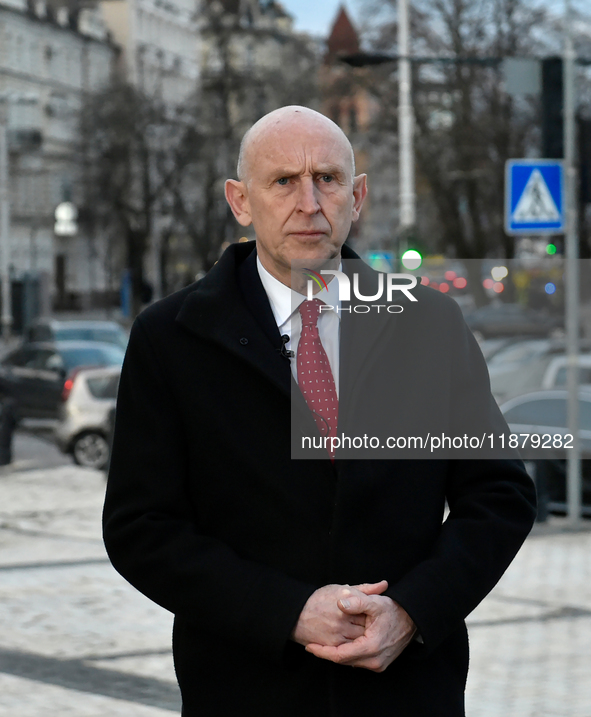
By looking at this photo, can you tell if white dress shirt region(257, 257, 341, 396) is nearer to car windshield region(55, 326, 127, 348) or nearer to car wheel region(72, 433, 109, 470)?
car wheel region(72, 433, 109, 470)

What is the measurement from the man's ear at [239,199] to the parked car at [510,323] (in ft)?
118

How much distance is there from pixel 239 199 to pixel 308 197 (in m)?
0.23

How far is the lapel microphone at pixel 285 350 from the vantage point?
275 cm

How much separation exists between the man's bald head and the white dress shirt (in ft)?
0.75

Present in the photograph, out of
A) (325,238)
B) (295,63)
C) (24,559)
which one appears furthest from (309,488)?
(295,63)

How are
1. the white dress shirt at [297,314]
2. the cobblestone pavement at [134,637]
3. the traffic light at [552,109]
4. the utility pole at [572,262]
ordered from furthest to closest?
the traffic light at [552,109] → the utility pole at [572,262] → the cobblestone pavement at [134,637] → the white dress shirt at [297,314]

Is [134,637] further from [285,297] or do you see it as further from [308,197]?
[308,197]

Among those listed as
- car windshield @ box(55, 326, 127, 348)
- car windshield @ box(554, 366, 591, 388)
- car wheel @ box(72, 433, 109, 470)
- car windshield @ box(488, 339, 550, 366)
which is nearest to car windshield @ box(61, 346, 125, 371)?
car wheel @ box(72, 433, 109, 470)

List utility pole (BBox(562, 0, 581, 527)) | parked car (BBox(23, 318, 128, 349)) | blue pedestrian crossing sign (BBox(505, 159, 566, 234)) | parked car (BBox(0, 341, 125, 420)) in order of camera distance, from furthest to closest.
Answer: parked car (BBox(23, 318, 128, 349)) < parked car (BBox(0, 341, 125, 420)) < utility pole (BBox(562, 0, 581, 527)) < blue pedestrian crossing sign (BBox(505, 159, 566, 234))

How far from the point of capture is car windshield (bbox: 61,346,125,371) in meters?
23.5

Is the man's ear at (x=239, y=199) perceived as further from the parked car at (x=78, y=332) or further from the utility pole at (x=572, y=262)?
the parked car at (x=78, y=332)

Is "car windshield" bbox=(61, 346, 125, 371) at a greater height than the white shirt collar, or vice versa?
the white shirt collar

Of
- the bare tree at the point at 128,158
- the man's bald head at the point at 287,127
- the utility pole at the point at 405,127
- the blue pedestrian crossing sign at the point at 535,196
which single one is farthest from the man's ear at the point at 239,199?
the bare tree at the point at 128,158

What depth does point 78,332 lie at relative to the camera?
98.2 feet
